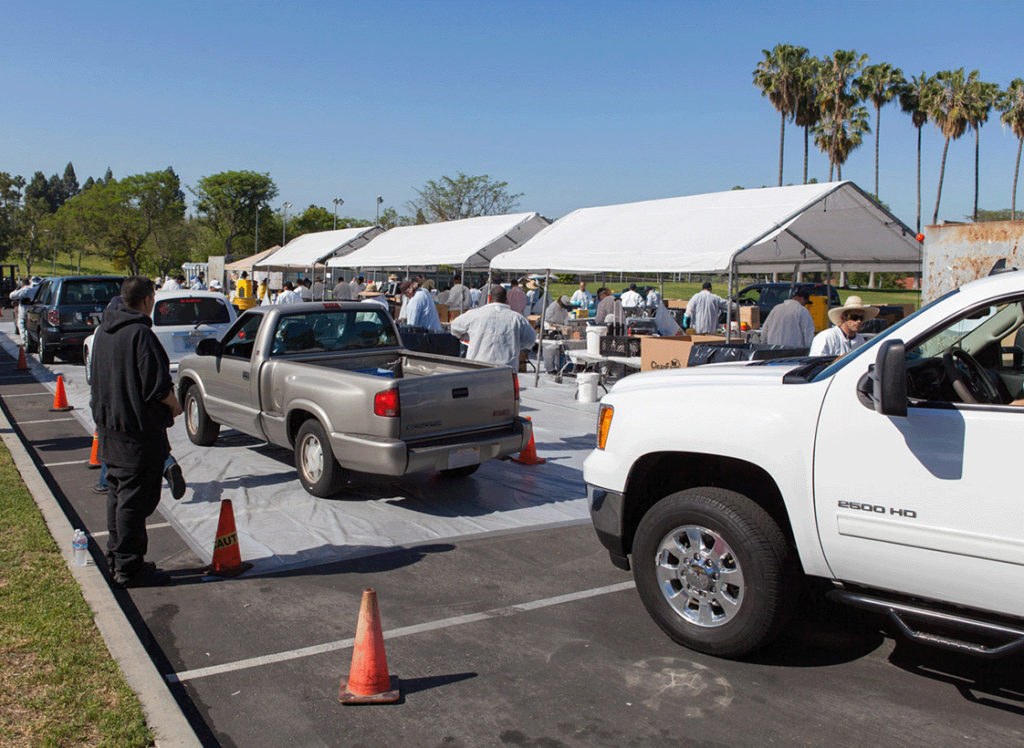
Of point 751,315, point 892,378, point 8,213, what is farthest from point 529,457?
point 8,213

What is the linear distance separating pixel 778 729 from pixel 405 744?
1608 mm

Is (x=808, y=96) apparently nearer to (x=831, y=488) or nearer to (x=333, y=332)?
(x=333, y=332)

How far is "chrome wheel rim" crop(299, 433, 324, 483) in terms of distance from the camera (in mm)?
7324

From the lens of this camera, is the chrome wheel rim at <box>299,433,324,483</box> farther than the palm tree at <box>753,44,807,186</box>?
No

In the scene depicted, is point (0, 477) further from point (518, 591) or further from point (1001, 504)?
point (1001, 504)

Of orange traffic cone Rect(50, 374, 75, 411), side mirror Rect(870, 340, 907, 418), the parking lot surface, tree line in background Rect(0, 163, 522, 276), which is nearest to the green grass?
the parking lot surface

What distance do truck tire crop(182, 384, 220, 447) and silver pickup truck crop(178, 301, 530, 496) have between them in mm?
14

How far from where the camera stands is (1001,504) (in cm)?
332

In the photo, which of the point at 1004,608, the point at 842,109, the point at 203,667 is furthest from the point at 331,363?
the point at 842,109

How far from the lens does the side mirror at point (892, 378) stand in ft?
11.1

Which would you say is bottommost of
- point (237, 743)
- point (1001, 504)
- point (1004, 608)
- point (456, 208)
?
point (237, 743)

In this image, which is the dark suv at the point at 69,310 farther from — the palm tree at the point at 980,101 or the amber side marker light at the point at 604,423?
the palm tree at the point at 980,101

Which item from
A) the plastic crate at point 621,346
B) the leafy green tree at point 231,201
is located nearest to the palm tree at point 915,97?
the plastic crate at point 621,346

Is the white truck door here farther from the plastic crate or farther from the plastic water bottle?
the plastic crate
